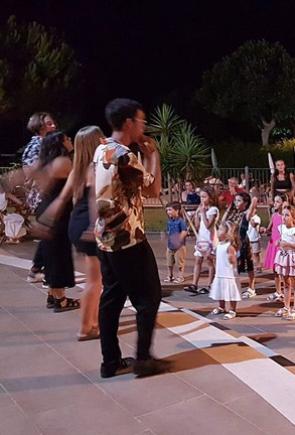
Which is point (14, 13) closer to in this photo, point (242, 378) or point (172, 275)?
point (172, 275)

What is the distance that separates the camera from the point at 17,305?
5.43 metres

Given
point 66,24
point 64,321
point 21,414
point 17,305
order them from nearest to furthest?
point 21,414
point 64,321
point 17,305
point 66,24

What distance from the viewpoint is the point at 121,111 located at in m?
3.47

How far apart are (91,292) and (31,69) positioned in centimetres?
1860

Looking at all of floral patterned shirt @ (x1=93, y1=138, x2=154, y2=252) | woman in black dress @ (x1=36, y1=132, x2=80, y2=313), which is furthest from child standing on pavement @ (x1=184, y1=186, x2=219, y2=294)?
floral patterned shirt @ (x1=93, y1=138, x2=154, y2=252)

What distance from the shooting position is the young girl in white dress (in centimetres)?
638

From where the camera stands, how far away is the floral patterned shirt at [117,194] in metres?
3.37

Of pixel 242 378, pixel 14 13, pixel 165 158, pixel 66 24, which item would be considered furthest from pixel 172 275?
pixel 66 24

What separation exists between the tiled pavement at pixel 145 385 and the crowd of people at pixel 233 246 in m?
1.43

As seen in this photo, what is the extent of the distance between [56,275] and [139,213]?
1.71m

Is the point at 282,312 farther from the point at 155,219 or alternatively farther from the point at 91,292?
the point at 155,219

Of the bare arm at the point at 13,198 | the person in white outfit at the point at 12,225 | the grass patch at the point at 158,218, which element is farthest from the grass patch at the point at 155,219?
the person in white outfit at the point at 12,225

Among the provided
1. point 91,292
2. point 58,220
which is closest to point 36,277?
point 58,220

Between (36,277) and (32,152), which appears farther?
(36,277)
